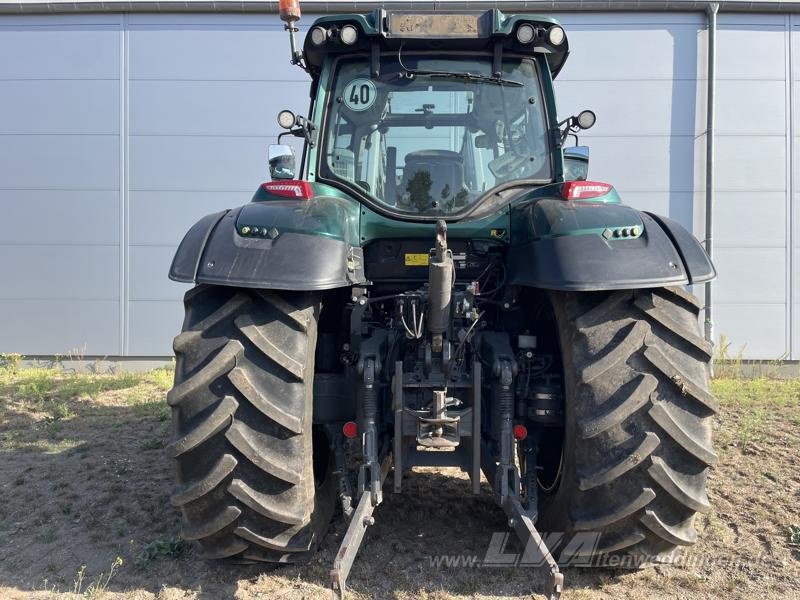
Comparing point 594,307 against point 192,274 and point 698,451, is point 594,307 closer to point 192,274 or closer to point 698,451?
point 698,451

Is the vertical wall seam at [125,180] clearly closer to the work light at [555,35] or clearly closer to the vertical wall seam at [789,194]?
the work light at [555,35]

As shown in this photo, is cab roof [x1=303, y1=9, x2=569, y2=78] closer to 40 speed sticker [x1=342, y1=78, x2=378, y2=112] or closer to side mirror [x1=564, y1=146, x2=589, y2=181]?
40 speed sticker [x1=342, y1=78, x2=378, y2=112]

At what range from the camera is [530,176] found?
3260mm

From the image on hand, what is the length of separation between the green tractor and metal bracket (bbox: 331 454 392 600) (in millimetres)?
14

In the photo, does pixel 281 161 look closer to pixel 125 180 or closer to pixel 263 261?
pixel 263 261

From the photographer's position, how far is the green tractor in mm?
2398

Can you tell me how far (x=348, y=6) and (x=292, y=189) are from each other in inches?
248

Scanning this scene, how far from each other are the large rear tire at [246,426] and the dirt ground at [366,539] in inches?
15.3

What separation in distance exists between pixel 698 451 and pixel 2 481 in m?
4.10

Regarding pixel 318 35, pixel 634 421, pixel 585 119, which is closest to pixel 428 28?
pixel 318 35

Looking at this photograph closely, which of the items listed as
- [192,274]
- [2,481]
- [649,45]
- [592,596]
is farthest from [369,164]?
[649,45]

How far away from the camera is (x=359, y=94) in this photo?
334cm

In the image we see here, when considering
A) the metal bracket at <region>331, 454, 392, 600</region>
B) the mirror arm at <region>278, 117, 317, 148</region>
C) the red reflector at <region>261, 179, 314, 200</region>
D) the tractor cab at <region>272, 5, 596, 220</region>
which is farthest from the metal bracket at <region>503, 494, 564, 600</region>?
the mirror arm at <region>278, 117, 317, 148</region>

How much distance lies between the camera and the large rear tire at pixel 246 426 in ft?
7.85
